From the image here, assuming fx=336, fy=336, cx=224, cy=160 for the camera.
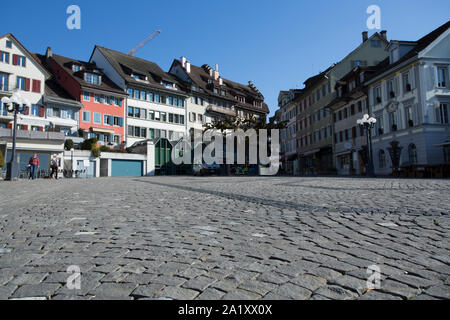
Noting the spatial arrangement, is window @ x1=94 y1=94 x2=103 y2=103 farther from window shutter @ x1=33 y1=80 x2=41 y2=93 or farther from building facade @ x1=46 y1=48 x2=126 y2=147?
window shutter @ x1=33 y1=80 x2=41 y2=93

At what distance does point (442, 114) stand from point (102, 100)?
122 feet

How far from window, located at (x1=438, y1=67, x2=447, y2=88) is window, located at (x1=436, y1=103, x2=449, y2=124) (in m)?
1.64

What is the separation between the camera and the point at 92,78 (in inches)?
1706

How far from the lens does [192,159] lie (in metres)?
48.1

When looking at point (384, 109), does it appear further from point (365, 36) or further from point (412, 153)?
point (365, 36)

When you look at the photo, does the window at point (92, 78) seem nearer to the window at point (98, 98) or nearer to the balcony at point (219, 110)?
the window at point (98, 98)

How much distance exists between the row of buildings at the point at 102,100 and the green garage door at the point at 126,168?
0.13 m

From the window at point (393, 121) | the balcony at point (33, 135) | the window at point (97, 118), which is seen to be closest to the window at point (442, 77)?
the window at point (393, 121)

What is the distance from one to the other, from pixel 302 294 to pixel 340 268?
2.09ft

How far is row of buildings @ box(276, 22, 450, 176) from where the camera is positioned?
2644 cm

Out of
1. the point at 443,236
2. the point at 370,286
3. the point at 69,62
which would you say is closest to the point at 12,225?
the point at 370,286

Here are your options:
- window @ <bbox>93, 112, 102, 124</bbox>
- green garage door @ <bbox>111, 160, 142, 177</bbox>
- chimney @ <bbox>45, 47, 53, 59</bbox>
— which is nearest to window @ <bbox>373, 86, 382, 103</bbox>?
green garage door @ <bbox>111, 160, 142, 177</bbox>

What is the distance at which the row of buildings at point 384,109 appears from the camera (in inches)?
1041

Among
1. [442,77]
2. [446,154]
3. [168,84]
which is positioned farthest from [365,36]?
[168,84]
